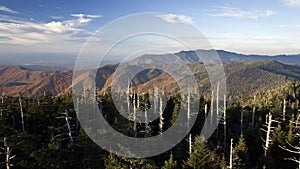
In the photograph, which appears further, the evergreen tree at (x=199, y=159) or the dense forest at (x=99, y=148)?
the evergreen tree at (x=199, y=159)

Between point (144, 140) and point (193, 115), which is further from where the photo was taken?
point (193, 115)

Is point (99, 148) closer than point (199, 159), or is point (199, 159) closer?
point (199, 159)

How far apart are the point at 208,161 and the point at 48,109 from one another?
18369 millimetres

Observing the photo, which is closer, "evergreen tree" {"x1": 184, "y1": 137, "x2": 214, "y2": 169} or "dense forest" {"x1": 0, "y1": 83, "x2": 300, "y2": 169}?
"dense forest" {"x1": 0, "y1": 83, "x2": 300, "y2": 169}

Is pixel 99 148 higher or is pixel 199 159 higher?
pixel 99 148

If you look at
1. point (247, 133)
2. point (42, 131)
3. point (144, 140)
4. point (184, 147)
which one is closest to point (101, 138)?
point (144, 140)

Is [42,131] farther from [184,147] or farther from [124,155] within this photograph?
[184,147]

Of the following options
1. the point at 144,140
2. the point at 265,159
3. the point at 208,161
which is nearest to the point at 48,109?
the point at 144,140

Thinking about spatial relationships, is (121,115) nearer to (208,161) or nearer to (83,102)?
(83,102)

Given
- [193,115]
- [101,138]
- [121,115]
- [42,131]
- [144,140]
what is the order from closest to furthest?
1. [101,138]
2. [144,140]
3. [42,131]
4. [121,115]
5. [193,115]

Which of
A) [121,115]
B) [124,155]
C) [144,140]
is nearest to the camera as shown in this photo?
[124,155]

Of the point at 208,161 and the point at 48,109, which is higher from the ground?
the point at 48,109

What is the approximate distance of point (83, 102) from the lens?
1403 inches

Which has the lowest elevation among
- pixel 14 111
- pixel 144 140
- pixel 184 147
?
pixel 184 147
